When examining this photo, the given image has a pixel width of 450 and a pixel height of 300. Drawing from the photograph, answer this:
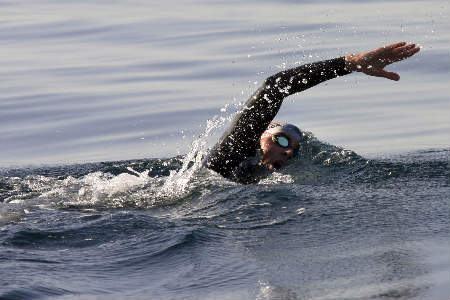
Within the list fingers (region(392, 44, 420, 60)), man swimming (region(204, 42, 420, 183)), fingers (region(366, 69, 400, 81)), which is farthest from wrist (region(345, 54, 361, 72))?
fingers (region(392, 44, 420, 60))

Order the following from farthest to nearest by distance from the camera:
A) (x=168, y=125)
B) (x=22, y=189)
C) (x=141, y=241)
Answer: (x=168, y=125)
(x=22, y=189)
(x=141, y=241)

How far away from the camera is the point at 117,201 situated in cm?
746

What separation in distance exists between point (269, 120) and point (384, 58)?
1125 millimetres

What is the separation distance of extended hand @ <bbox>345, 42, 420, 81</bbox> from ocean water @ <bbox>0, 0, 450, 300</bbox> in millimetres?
870

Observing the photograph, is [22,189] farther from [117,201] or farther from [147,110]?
[147,110]

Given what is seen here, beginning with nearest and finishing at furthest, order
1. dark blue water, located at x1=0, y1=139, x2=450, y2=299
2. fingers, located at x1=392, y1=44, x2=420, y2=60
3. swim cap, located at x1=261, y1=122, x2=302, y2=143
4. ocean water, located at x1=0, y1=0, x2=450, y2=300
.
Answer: dark blue water, located at x1=0, y1=139, x2=450, y2=299 → ocean water, located at x1=0, y1=0, x2=450, y2=300 → fingers, located at x1=392, y1=44, x2=420, y2=60 → swim cap, located at x1=261, y1=122, x2=302, y2=143

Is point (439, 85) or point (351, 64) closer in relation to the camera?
point (351, 64)

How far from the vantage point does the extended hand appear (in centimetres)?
706

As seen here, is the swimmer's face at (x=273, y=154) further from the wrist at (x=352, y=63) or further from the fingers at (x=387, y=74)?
the fingers at (x=387, y=74)

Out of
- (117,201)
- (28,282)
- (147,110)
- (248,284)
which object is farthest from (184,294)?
(147,110)

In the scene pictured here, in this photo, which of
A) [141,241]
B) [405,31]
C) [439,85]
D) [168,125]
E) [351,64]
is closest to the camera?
[141,241]

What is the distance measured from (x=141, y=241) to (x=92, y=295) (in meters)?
1.05

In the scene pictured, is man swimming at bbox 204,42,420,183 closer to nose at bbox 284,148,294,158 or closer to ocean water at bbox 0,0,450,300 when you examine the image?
nose at bbox 284,148,294,158

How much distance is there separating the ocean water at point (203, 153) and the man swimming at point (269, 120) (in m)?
0.20
